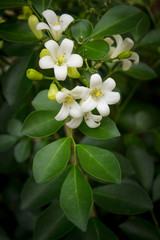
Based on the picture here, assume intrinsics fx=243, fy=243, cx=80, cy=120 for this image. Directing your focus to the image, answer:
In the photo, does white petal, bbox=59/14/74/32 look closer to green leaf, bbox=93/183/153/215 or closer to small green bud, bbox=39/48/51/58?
small green bud, bbox=39/48/51/58

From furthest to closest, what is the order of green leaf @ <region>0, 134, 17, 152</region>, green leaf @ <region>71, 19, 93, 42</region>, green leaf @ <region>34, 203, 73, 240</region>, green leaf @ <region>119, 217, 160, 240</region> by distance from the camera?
green leaf @ <region>0, 134, 17, 152</region> → green leaf @ <region>119, 217, 160, 240</region> → green leaf @ <region>34, 203, 73, 240</region> → green leaf @ <region>71, 19, 93, 42</region>

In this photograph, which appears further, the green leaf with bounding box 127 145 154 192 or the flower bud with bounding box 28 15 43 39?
the green leaf with bounding box 127 145 154 192

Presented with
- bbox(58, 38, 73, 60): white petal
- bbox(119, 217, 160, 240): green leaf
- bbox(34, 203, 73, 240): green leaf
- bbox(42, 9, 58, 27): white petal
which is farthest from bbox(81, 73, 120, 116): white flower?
bbox(119, 217, 160, 240): green leaf

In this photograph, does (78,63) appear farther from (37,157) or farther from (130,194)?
(130,194)

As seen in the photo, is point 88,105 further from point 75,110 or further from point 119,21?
point 119,21

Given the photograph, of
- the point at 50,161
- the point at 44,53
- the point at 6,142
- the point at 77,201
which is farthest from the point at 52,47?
the point at 6,142

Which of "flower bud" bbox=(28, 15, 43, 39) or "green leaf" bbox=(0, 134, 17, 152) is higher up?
"flower bud" bbox=(28, 15, 43, 39)

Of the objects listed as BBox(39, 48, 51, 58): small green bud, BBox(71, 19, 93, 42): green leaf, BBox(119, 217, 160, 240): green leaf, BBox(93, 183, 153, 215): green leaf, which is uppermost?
BBox(39, 48, 51, 58): small green bud
